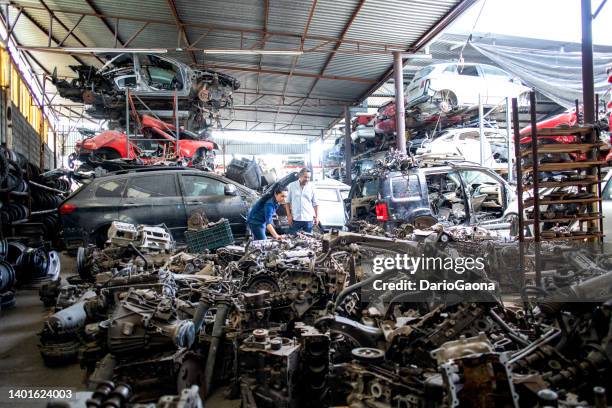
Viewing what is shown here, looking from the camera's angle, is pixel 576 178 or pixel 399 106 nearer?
pixel 576 178

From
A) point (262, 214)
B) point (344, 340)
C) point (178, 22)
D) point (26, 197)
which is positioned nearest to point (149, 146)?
point (26, 197)

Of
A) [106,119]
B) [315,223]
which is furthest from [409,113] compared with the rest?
[106,119]

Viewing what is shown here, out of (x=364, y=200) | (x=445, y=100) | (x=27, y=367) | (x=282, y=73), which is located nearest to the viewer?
(x=27, y=367)

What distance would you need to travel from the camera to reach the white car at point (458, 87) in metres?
10.2

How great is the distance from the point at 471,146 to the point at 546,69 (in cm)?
371

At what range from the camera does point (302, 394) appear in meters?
2.26

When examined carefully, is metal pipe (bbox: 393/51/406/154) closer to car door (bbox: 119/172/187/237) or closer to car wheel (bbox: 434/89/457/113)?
car wheel (bbox: 434/89/457/113)

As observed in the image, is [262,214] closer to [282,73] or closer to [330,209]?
[330,209]

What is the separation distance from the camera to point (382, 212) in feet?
21.9

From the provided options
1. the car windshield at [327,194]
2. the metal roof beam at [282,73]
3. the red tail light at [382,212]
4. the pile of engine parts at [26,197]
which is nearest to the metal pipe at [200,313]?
the pile of engine parts at [26,197]

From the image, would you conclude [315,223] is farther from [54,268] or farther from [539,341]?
[539,341]

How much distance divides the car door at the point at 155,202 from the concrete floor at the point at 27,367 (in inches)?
82.2

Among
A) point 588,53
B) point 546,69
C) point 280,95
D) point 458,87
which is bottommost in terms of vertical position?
point 588,53

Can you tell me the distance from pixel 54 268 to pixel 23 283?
0.43 m
